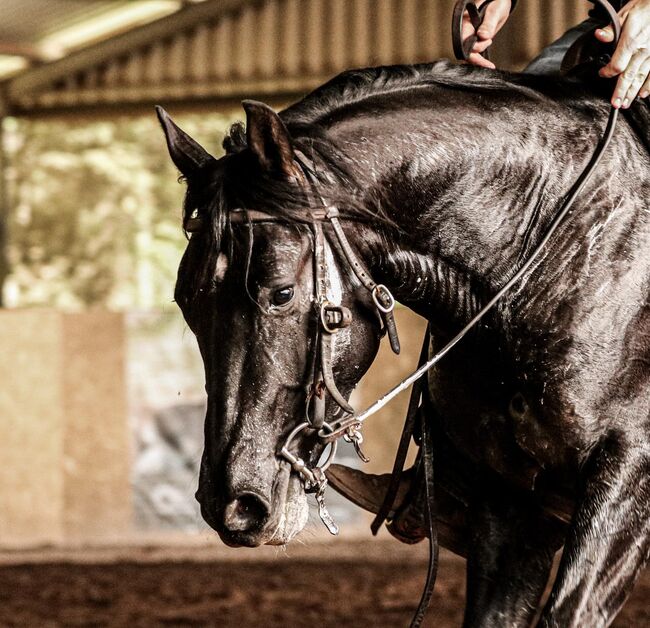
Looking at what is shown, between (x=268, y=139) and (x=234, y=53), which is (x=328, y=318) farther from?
(x=234, y=53)

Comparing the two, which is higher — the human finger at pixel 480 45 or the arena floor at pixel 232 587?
the human finger at pixel 480 45

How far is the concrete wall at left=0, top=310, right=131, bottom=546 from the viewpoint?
24.5 feet

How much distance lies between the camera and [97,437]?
24.8 ft

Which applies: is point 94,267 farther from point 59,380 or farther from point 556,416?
point 556,416

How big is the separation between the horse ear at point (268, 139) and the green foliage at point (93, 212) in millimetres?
6656

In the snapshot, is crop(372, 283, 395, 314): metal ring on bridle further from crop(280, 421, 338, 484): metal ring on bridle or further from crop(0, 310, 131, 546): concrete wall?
crop(0, 310, 131, 546): concrete wall

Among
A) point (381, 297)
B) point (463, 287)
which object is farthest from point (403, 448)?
point (381, 297)

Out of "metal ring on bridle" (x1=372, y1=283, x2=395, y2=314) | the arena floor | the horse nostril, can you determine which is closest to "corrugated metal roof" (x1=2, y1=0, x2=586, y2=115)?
the arena floor

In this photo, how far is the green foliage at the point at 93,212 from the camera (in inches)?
349

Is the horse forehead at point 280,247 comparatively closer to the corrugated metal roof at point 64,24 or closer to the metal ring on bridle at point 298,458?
the metal ring on bridle at point 298,458

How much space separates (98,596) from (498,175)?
410 cm

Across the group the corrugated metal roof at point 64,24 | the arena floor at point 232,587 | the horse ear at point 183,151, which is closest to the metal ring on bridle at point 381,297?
the horse ear at point 183,151

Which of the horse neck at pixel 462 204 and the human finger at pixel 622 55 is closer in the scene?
the horse neck at pixel 462 204

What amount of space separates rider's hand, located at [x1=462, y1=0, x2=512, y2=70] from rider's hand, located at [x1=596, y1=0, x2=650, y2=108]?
37 centimetres
